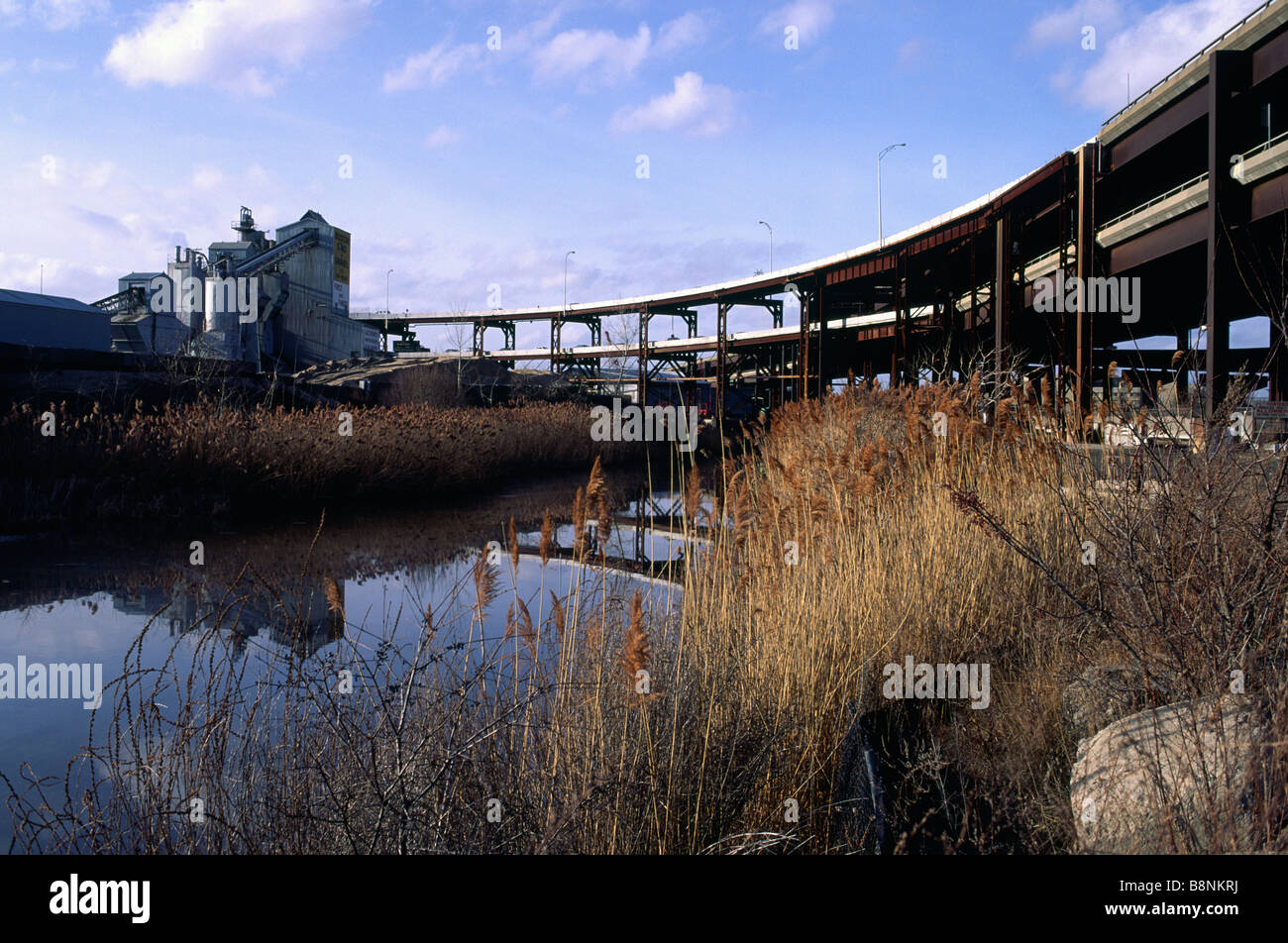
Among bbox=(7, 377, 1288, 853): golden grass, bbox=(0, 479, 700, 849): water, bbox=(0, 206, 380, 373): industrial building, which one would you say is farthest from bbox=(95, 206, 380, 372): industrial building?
bbox=(7, 377, 1288, 853): golden grass

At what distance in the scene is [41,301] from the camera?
90.2 ft

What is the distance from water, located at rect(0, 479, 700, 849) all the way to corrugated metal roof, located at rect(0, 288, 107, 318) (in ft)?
71.0

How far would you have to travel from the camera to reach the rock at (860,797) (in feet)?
9.60

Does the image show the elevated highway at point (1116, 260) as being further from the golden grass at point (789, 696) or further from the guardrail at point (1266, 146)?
the golden grass at point (789, 696)

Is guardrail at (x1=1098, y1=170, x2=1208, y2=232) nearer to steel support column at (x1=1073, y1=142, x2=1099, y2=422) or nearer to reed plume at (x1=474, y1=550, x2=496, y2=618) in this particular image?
steel support column at (x1=1073, y1=142, x2=1099, y2=422)

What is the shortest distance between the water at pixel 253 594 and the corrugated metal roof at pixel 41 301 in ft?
71.0

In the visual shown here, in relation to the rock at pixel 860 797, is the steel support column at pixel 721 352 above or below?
above

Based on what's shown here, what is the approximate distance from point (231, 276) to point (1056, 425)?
38622 mm

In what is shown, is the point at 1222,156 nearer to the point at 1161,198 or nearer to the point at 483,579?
the point at 1161,198

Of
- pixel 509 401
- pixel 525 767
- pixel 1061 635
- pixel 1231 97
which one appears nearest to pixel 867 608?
pixel 1061 635

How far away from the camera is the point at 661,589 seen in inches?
261

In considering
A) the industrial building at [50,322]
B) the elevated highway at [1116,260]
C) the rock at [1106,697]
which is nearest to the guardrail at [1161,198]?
the elevated highway at [1116,260]

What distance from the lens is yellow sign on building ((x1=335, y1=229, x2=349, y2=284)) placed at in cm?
4962
